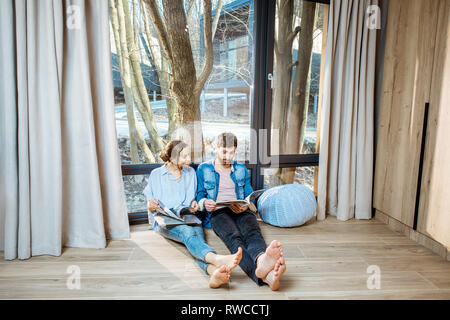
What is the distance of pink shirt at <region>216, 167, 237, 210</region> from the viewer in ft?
6.89

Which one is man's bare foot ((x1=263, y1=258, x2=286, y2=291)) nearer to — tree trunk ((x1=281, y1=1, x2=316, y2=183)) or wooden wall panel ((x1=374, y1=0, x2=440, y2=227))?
wooden wall panel ((x1=374, y1=0, x2=440, y2=227))

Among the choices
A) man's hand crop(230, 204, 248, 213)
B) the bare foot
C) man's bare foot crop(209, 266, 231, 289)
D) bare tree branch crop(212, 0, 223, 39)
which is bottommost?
man's bare foot crop(209, 266, 231, 289)

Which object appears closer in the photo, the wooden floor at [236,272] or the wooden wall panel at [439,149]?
A: the wooden floor at [236,272]

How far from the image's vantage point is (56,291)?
4.57 feet

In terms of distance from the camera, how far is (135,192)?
2.32 m

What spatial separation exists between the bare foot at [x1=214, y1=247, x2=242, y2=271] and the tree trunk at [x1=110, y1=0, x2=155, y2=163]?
3.65 ft

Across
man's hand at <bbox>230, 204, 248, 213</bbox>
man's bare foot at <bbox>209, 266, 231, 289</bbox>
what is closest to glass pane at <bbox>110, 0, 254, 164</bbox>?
man's hand at <bbox>230, 204, 248, 213</bbox>

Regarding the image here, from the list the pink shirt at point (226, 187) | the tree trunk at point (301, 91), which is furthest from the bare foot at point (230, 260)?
the tree trunk at point (301, 91)

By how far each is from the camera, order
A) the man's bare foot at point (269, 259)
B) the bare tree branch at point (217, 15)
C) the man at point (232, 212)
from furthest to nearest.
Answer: the bare tree branch at point (217, 15), the man at point (232, 212), the man's bare foot at point (269, 259)

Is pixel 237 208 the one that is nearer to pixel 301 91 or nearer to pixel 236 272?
pixel 236 272

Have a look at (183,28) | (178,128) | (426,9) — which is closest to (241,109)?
(178,128)

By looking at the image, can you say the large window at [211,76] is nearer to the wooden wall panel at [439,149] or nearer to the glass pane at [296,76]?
the glass pane at [296,76]

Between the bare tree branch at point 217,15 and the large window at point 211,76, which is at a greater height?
the bare tree branch at point 217,15

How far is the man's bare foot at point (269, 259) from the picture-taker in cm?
135
